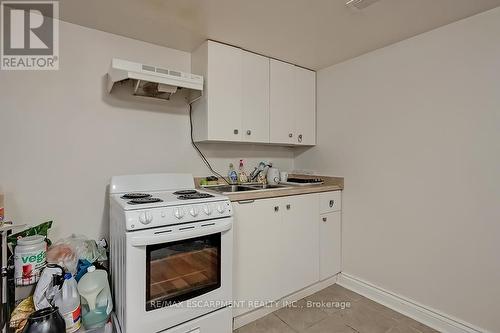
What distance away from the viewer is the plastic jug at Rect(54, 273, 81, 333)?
135cm

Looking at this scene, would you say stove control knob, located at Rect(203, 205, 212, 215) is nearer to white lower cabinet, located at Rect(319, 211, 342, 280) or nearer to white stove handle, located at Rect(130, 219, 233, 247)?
white stove handle, located at Rect(130, 219, 233, 247)

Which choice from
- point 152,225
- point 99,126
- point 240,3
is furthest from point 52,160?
point 240,3

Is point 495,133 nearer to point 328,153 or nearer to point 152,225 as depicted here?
point 328,153

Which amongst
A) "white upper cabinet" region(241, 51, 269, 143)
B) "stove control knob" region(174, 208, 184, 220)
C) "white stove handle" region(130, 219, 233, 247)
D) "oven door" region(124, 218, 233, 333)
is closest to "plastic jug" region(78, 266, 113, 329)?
"oven door" region(124, 218, 233, 333)

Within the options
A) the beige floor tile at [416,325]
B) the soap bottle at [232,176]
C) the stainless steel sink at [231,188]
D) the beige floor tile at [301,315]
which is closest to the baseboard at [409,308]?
the beige floor tile at [416,325]

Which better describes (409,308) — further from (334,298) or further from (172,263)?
(172,263)

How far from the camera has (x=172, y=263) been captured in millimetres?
1481

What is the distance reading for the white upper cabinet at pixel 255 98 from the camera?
2221mm

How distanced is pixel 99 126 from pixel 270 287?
177 cm

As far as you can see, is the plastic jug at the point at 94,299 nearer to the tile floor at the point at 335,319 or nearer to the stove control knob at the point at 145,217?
the stove control knob at the point at 145,217

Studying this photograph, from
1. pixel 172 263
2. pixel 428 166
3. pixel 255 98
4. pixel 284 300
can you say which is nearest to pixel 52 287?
pixel 172 263

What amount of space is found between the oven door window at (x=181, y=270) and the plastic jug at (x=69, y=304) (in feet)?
1.34

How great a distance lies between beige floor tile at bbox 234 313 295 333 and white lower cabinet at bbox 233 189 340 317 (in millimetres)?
118

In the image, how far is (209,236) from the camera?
1587mm
